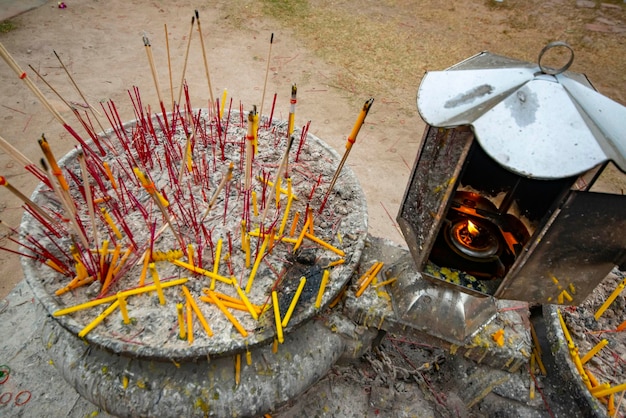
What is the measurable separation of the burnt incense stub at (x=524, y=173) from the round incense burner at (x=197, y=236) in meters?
0.54

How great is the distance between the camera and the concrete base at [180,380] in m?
1.57

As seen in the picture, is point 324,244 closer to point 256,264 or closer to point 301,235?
point 301,235

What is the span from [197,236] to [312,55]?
4.73m

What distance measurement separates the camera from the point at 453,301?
196 centimetres

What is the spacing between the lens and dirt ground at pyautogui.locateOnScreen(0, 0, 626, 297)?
4.16m

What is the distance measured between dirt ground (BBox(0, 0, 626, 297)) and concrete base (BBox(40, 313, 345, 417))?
174cm

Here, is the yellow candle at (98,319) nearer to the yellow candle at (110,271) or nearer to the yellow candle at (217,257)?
the yellow candle at (110,271)

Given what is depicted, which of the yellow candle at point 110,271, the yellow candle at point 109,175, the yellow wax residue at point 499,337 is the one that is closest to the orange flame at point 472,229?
the yellow wax residue at point 499,337

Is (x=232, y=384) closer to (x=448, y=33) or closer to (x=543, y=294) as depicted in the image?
(x=543, y=294)

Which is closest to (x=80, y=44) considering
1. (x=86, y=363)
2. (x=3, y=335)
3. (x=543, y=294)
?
(x=3, y=335)

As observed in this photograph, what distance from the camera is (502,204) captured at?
2082 millimetres

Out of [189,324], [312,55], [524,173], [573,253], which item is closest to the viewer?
[524,173]

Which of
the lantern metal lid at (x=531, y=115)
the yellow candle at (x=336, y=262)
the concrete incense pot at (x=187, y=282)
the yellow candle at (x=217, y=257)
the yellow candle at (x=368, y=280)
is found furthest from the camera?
the yellow candle at (x=368, y=280)

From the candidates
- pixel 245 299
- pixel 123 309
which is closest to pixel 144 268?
pixel 123 309
